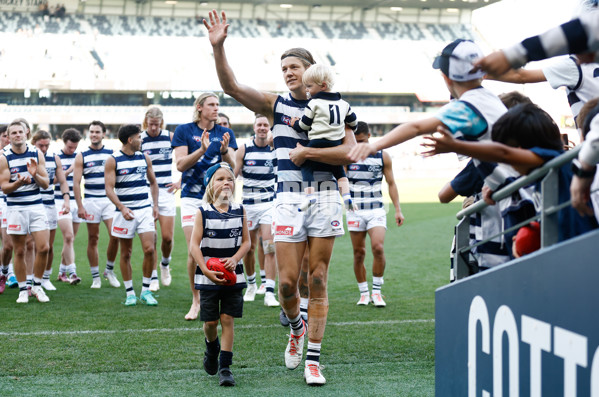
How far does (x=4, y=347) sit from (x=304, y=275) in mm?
2626

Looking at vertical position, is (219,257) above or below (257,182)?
below

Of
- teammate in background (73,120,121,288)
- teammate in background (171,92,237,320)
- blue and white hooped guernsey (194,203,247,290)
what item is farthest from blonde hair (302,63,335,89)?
teammate in background (73,120,121,288)

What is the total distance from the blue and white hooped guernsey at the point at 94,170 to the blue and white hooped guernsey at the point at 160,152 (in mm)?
694

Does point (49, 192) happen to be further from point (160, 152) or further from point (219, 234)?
point (219, 234)

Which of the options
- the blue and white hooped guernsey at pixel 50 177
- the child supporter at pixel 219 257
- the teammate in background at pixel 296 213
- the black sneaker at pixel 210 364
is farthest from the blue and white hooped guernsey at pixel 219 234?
the blue and white hooped guernsey at pixel 50 177

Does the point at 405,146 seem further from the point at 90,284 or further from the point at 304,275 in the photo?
the point at 304,275

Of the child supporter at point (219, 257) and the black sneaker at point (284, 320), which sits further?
the black sneaker at point (284, 320)

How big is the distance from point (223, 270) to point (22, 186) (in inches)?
181

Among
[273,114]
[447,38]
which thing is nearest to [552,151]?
[273,114]

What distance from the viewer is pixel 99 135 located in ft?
33.2

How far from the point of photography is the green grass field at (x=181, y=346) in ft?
16.6

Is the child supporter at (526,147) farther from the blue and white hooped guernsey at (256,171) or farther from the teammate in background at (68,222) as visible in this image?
the teammate in background at (68,222)

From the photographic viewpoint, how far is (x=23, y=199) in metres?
8.95

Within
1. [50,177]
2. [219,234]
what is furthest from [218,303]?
[50,177]
